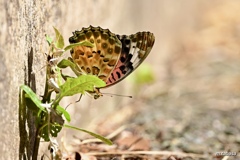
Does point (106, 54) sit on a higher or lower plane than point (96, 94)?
higher

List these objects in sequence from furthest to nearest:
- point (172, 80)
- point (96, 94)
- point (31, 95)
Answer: point (172, 80)
point (96, 94)
point (31, 95)

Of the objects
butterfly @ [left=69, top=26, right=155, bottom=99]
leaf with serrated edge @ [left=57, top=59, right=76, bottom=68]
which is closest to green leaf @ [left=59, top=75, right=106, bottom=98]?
leaf with serrated edge @ [left=57, top=59, right=76, bottom=68]

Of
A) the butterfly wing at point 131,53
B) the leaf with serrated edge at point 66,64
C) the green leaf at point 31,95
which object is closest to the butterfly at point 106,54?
the butterfly wing at point 131,53

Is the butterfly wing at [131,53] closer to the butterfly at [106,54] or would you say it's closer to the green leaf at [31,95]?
the butterfly at [106,54]

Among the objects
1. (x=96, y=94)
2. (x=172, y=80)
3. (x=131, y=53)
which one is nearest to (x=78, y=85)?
(x=96, y=94)

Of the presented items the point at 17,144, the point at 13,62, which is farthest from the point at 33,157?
the point at 13,62

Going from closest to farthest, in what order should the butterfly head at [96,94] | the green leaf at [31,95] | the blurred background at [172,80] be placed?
the green leaf at [31,95]
the butterfly head at [96,94]
the blurred background at [172,80]

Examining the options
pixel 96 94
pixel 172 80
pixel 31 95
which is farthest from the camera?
pixel 172 80

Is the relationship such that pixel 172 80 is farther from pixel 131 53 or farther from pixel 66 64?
pixel 66 64
